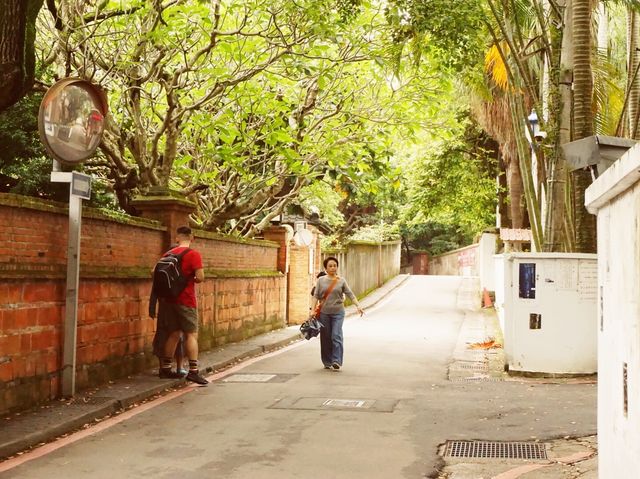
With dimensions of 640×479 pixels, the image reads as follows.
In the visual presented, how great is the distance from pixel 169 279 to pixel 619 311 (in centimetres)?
687

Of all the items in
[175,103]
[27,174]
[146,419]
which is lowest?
[146,419]

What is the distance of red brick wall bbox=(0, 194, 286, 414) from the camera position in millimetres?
7508

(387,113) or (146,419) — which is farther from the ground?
(387,113)

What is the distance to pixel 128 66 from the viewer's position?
37.9 ft

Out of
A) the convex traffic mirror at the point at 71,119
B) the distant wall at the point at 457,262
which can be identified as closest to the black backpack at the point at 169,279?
the convex traffic mirror at the point at 71,119

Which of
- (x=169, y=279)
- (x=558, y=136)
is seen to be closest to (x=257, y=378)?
(x=169, y=279)

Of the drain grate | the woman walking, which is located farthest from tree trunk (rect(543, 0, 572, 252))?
the drain grate

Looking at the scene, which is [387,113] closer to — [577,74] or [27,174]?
[577,74]

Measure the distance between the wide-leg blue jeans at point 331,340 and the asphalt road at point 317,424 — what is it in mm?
254

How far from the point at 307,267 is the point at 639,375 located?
17.7 meters

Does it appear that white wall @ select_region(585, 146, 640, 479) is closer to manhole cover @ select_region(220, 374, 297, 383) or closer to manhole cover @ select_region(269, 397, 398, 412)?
manhole cover @ select_region(269, 397, 398, 412)

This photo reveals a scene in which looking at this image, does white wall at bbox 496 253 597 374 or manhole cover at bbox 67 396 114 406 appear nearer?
manhole cover at bbox 67 396 114 406

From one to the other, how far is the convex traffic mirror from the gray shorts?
2.44 meters

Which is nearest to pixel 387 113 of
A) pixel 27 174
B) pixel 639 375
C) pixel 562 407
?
pixel 27 174
